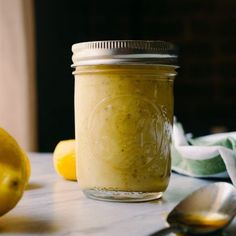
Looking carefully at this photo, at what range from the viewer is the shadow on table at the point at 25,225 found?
481 millimetres

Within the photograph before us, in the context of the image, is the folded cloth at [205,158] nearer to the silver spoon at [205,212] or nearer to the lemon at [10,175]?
the silver spoon at [205,212]

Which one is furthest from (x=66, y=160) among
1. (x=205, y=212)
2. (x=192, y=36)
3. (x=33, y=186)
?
(x=192, y=36)

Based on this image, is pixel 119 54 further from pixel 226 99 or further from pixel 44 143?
pixel 226 99

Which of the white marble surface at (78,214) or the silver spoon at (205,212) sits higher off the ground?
the silver spoon at (205,212)

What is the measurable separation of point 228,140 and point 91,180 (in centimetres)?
29

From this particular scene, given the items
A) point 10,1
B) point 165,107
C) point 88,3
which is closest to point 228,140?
point 165,107

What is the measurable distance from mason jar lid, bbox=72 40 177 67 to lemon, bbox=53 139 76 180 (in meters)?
0.18

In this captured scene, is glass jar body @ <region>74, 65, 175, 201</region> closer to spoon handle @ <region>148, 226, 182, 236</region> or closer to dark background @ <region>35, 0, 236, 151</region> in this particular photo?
spoon handle @ <region>148, 226, 182, 236</region>

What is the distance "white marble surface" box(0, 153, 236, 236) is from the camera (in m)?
0.48

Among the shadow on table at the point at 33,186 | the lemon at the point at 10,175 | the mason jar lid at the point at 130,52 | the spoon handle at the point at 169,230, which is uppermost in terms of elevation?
the mason jar lid at the point at 130,52

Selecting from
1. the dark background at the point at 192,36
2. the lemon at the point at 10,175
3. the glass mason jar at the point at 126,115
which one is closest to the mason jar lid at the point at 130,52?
the glass mason jar at the point at 126,115

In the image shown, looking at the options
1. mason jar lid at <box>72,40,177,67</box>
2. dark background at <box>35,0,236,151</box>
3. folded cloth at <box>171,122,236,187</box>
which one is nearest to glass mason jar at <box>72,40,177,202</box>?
mason jar lid at <box>72,40,177,67</box>

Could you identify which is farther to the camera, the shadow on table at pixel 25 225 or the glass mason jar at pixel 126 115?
the glass mason jar at pixel 126 115

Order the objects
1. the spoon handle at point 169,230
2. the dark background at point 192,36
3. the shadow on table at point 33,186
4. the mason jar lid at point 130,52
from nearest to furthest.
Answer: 1. the spoon handle at point 169,230
2. the mason jar lid at point 130,52
3. the shadow on table at point 33,186
4. the dark background at point 192,36
